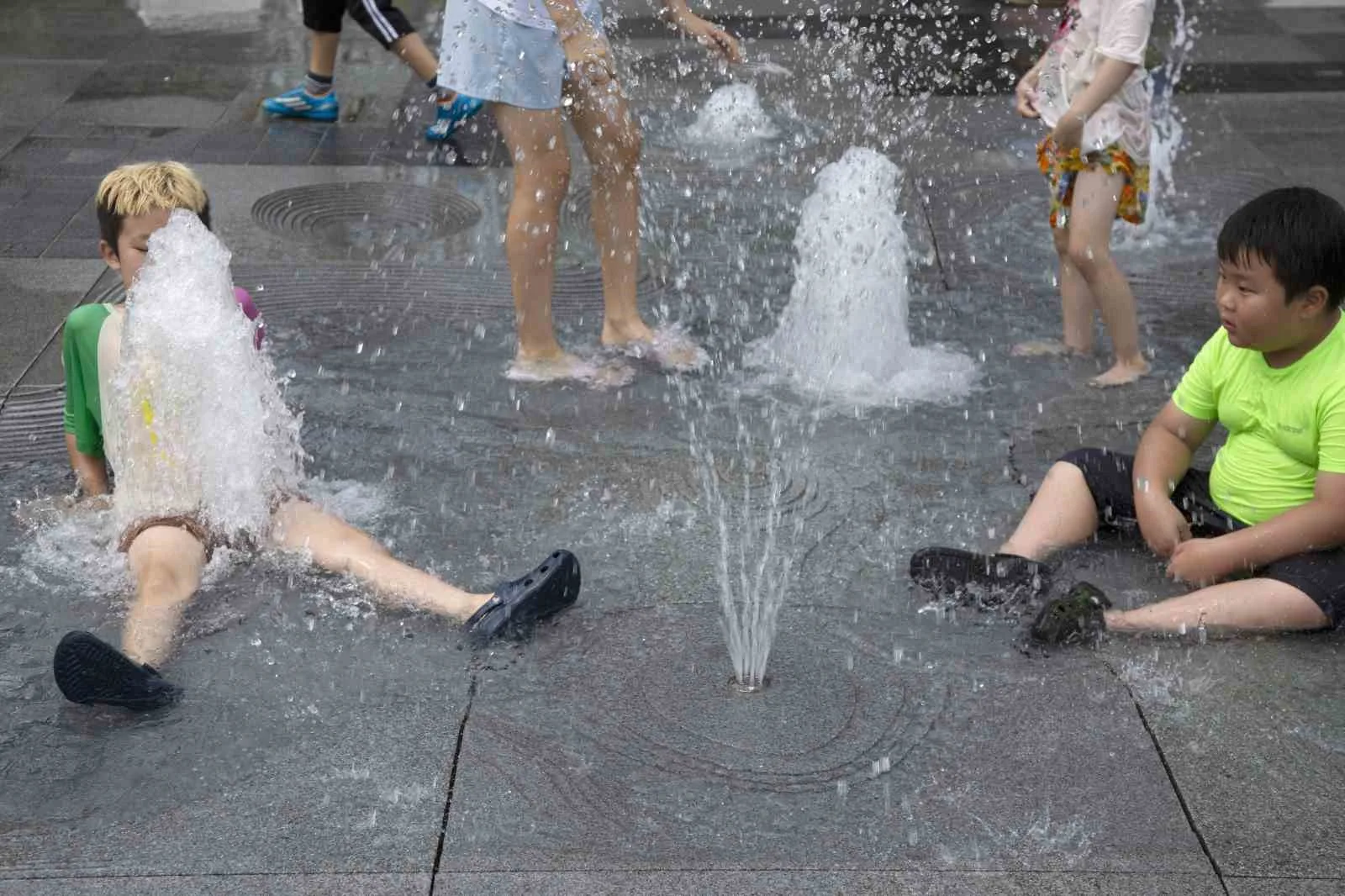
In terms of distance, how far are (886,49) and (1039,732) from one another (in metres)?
7.34

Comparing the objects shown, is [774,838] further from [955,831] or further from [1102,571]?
[1102,571]

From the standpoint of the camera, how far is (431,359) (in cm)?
550

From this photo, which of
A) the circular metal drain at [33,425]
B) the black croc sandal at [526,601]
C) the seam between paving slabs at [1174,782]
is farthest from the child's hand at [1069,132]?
the circular metal drain at [33,425]

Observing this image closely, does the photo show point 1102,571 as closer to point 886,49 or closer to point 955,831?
point 955,831

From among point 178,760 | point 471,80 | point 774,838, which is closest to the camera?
point 774,838

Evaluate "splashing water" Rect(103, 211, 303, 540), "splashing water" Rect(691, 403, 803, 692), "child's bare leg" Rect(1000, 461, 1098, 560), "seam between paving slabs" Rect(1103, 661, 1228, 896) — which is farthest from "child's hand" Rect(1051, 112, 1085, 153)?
"splashing water" Rect(103, 211, 303, 540)

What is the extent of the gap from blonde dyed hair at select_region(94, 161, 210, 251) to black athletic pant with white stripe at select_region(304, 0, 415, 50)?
13.2ft

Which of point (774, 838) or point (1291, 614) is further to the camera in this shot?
point (1291, 614)

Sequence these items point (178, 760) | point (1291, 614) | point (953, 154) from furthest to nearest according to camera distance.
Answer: point (953, 154)
point (1291, 614)
point (178, 760)

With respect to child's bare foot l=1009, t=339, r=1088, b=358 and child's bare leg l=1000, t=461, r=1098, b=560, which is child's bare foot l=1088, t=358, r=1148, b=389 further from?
child's bare leg l=1000, t=461, r=1098, b=560

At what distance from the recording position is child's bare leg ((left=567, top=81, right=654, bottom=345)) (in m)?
5.23

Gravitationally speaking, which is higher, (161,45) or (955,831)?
(955,831)

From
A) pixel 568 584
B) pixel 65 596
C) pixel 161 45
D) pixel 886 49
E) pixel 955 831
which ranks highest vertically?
pixel 955 831

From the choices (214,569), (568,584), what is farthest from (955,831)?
(214,569)
